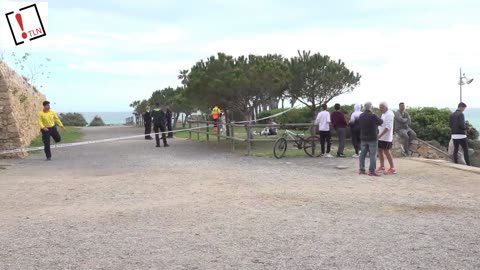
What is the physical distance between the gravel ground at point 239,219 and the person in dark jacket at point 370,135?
44 centimetres

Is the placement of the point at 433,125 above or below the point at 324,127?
below

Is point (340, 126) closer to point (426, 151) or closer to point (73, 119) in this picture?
point (426, 151)

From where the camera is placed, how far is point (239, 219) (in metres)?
6.23

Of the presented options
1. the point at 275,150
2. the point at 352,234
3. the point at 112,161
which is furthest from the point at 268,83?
the point at 352,234

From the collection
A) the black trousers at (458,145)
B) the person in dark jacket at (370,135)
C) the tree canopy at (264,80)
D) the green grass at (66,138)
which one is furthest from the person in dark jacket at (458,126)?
the green grass at (66,138)

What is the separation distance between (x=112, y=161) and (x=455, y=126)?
9072mm

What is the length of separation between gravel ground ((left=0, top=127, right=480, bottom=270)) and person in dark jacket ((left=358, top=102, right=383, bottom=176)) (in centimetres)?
44

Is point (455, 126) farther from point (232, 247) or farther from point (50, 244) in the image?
point (50, 244)

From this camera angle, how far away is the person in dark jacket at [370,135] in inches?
399

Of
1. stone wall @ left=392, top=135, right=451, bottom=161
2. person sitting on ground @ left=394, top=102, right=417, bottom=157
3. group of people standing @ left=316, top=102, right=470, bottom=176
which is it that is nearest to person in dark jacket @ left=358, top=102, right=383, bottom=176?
group of people standing @ left=316, top=102, right=470, bottom=176

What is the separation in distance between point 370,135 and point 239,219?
16.3ft

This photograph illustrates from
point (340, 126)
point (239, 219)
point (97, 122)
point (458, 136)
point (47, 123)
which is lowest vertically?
point (239, 219)

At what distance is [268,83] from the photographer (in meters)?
17.0

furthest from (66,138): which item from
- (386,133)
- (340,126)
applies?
(386,133)
